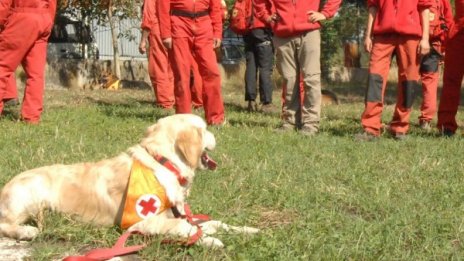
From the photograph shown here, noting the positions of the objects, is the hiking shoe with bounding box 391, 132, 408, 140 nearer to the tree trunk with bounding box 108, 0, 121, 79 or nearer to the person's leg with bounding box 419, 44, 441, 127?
the person's leg with bounding box 419, 44, 441, 127

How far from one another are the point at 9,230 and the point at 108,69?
14418mm

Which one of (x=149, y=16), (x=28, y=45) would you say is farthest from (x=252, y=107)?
(x=28, y=45)

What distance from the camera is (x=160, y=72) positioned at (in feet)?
36.2

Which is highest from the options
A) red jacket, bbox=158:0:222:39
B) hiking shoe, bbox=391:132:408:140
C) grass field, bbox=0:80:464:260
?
red jacket, bbox=158:0:222:39

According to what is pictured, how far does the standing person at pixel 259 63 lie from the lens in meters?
11.0

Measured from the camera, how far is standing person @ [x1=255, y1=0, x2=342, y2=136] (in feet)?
26.3

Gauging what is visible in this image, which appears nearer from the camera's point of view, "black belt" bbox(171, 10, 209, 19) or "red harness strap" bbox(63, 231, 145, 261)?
"red harness strap" bbox(63, 231, 145, 261)

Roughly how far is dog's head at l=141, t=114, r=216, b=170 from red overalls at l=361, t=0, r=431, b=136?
4.00m

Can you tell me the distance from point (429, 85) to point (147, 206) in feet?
21.2

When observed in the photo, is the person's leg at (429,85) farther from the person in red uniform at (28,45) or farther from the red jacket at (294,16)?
the person in red uniform at (28,45)

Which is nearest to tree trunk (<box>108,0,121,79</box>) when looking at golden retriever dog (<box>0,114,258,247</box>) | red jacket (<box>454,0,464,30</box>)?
red jacket (<box>454,0,464,30</box>)

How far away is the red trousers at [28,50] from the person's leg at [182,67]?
5.04 feet

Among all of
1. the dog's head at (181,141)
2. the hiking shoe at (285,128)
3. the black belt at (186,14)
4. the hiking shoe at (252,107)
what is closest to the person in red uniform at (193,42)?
the black belt at (186,14)

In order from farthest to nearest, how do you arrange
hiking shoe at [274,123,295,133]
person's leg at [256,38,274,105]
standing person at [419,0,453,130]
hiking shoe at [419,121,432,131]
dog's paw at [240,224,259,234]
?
person's leg at [256,38,274,105] → standing person at [419,0,453,130] → hiking shoe at [419,121,432,131] → hiking shoe at [274,123,295,133] → dog's paw at [240,224,259,234]
